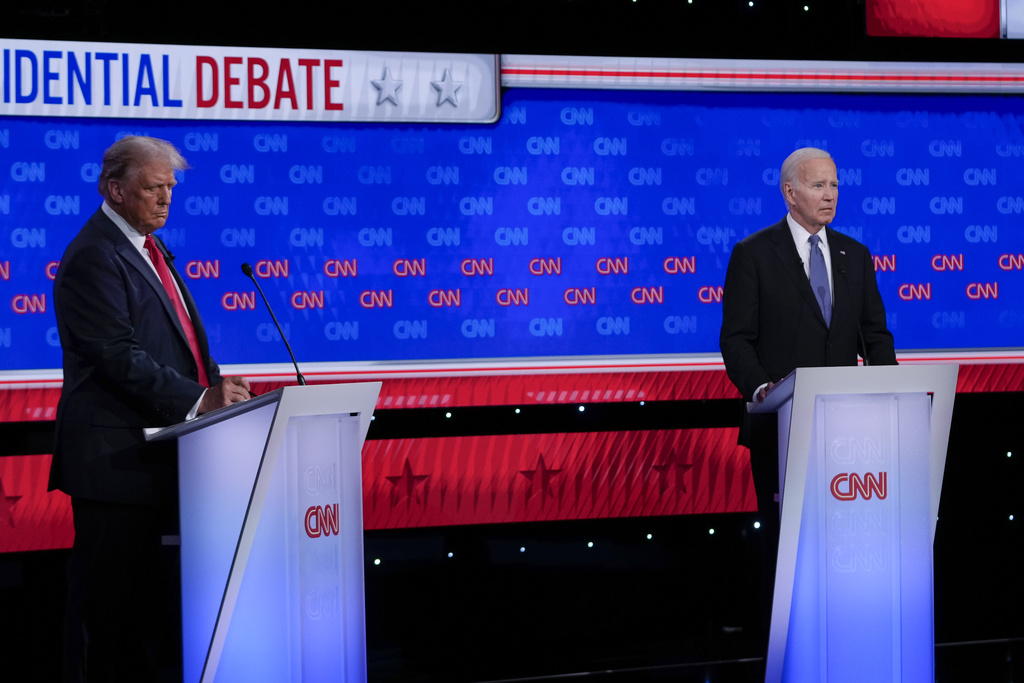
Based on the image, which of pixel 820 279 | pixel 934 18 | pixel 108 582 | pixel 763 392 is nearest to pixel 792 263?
pixel 820 279

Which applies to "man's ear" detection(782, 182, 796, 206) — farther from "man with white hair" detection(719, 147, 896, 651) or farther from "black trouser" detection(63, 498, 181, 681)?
"black trouser" detection(63, 498, 181, 681)

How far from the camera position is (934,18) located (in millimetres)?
4180

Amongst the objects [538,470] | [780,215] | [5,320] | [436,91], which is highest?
[436,91]

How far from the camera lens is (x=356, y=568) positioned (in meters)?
2.51

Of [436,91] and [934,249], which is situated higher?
[436,91]

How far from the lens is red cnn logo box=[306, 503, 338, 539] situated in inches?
93.9

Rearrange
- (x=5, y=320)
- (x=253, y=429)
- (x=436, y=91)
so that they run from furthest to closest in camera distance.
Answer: (x=436, y=91)
(x=5, y=320)
(x=253, y=429)

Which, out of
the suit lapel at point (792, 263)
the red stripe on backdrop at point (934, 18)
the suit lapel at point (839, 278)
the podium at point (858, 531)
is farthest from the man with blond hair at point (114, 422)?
the red stripe on backdrop at point (934, 18)

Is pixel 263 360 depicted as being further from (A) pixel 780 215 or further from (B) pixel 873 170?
(B) pixel 873 170

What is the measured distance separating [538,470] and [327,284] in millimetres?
1022

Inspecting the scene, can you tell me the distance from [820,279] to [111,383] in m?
2.06

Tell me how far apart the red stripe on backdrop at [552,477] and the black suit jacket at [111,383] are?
1.31 metres

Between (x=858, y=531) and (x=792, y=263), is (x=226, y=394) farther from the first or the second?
(x=792, y=263)

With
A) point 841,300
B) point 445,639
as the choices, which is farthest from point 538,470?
point 841,300
